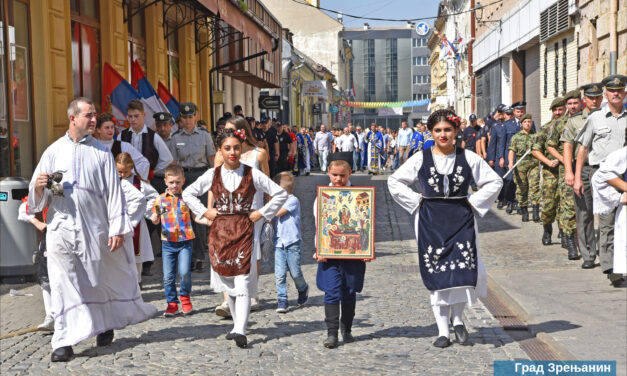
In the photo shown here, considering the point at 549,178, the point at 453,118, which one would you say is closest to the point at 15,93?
the point at 453,118

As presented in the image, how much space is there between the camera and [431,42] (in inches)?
3073

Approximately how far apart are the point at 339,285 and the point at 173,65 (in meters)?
12.2

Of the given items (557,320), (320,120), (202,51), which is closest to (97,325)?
(557,320)

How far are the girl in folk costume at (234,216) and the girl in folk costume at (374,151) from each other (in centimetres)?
2362

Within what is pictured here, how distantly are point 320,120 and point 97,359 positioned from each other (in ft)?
211

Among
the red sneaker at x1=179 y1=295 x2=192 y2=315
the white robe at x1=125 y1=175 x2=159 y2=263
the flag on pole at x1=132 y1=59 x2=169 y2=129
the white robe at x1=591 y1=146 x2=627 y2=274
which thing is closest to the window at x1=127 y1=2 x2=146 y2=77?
the flag on pole at x1=132 y1=59 x2=169 y2=129

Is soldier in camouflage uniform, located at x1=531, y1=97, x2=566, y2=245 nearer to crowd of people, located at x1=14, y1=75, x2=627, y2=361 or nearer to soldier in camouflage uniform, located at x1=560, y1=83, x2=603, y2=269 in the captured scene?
soldier in camouflage uniform, located at x1=560, y1=83, x2=603, y2=269

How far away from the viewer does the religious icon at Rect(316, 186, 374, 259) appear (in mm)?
6270

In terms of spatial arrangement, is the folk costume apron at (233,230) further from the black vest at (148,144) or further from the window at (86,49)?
the window at (86,49)

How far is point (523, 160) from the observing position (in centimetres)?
1396

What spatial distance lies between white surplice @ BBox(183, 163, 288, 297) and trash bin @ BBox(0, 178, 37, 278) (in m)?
3.37

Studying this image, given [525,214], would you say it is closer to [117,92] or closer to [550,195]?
[550,195]

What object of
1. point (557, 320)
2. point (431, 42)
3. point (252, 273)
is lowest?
point (557, 320)

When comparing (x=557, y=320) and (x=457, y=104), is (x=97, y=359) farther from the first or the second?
(x=457, y=104)
